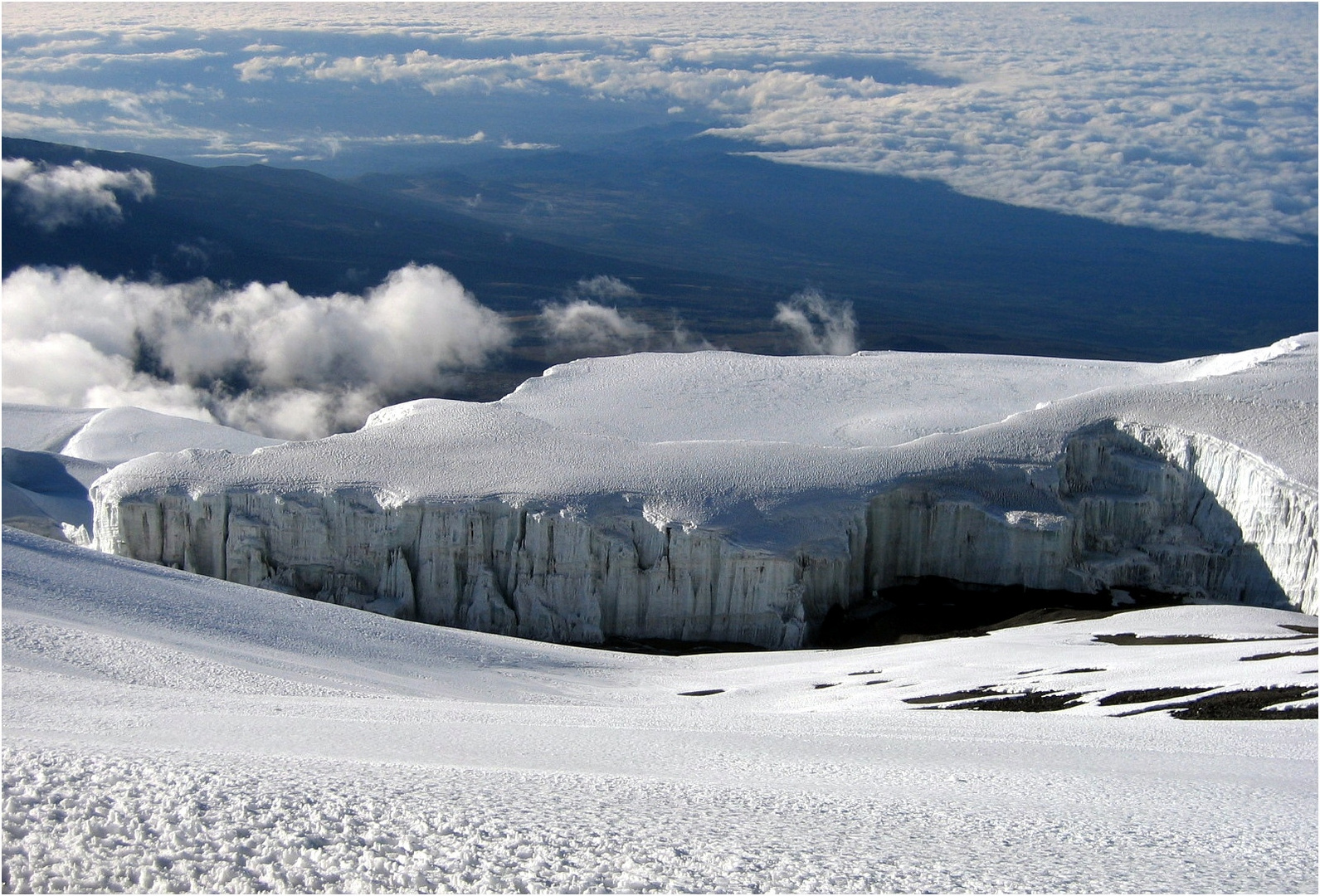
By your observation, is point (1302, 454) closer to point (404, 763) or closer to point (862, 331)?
point (404, 763)

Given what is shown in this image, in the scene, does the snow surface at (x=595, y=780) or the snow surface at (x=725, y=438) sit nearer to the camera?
the snow surface at (x=595, y=780)

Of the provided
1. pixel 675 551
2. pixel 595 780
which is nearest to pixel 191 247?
pixel 675 551

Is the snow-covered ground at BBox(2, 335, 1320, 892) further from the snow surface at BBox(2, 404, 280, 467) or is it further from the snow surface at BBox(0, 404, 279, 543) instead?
the snow surface at BBox(2, 404, 280, 467)

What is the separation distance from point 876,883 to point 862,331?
7465 inches

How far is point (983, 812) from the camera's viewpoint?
12797 millimetres

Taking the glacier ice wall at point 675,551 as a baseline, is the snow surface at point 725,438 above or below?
above

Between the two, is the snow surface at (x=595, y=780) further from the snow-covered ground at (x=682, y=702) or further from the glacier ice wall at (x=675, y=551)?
the glacier ice wall at (x=675, y=551)

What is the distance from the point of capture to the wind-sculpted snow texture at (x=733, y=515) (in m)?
36.9

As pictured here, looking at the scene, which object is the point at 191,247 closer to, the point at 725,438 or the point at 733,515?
the point at 725,438

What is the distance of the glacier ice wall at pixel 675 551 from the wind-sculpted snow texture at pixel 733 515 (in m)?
0.07

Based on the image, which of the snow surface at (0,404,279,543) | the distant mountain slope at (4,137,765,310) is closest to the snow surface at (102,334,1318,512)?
the snow surface at (0,404,279,543)

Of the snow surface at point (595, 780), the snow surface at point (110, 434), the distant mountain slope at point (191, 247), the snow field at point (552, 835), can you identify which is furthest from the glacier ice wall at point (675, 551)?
the distant mountain slope at point (191, 247)

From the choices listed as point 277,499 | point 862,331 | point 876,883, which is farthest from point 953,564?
point 862,331

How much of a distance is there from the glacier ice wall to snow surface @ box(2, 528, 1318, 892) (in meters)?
9.58
